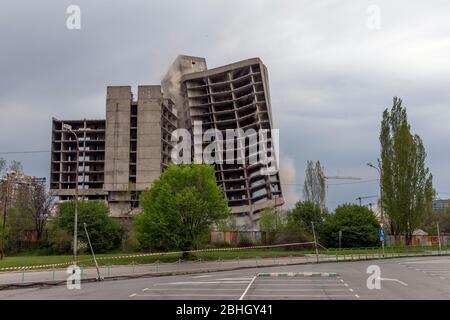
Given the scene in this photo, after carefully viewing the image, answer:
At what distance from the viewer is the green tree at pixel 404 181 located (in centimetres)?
6781

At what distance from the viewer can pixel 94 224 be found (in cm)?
7581

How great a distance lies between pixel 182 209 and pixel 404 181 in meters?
32.6

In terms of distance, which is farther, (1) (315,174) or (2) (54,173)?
(2) (54,173)

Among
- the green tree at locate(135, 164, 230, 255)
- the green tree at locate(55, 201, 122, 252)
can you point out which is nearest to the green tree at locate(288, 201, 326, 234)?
the green tree at locate(135, 164, 230, 255)

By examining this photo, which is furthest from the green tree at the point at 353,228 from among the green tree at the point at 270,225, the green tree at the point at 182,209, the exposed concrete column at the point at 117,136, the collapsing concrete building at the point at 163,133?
the exposed concrete column at the point at 117,136

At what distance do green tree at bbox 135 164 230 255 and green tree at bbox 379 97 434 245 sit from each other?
26.3m

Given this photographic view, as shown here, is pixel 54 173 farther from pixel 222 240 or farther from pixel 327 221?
pixel 327 221

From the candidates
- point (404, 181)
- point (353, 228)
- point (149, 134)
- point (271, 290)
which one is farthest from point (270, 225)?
point (271, 290)

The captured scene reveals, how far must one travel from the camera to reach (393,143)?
2827 inches

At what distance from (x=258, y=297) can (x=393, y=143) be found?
56.5 m

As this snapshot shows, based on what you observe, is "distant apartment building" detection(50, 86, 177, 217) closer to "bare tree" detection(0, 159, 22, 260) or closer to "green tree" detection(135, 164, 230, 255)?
"bare tree" detection(0, 159, 22, 260)

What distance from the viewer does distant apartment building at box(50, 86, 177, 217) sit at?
389ft

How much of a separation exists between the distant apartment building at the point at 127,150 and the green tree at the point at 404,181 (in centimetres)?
6021
